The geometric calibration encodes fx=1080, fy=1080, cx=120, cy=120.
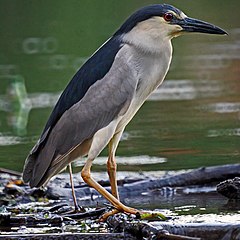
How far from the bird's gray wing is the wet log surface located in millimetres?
370

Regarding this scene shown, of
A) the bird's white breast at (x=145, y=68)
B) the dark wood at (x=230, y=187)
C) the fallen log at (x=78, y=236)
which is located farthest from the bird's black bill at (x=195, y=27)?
the fallen log at (x=78, y=236)

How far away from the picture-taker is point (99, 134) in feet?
24.5

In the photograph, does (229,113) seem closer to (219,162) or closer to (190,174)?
(219,162)

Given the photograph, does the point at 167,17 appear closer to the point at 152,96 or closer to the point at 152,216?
the point at 152,216

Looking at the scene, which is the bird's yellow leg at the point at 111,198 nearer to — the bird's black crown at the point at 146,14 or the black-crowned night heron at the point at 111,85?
the black-crowned night heron at the point at 111,85

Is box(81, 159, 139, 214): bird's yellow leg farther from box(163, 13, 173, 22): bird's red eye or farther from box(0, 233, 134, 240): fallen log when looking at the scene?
box(163, 13, 173, 22): bird's red eye

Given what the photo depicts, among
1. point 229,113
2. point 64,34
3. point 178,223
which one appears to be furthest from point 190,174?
point 64,34

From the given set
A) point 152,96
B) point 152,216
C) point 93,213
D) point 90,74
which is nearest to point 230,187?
point 152,216

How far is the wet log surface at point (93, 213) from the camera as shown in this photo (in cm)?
664

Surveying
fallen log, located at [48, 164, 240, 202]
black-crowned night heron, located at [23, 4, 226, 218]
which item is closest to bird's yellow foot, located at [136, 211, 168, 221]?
black-crowned night heron, located at [23, 4, 226, 218]

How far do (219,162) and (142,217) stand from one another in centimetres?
296

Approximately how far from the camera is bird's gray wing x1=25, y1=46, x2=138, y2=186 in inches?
294

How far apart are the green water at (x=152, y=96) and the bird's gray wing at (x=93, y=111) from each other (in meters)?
2.45

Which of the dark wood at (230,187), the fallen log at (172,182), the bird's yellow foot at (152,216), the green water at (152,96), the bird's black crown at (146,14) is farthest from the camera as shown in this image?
the green water at (152,96)
